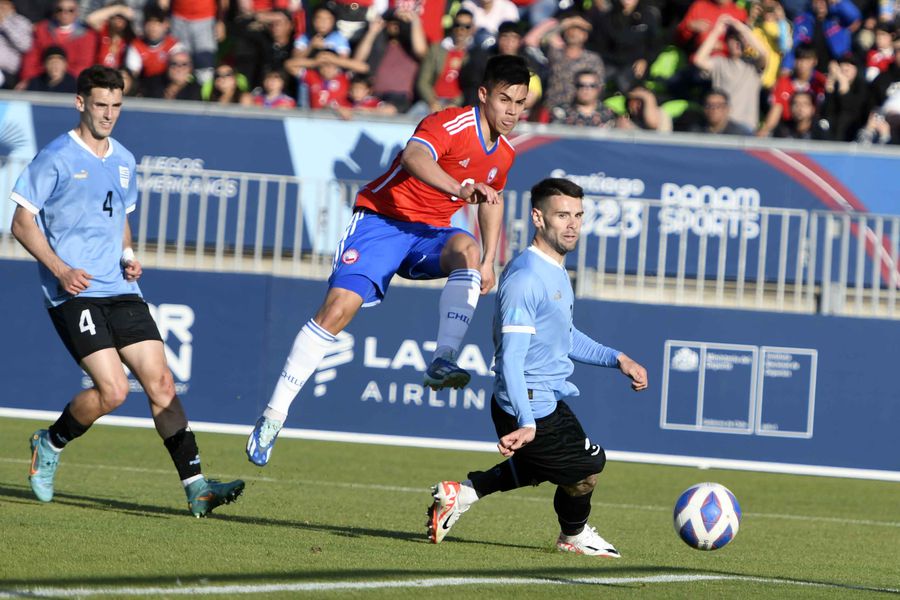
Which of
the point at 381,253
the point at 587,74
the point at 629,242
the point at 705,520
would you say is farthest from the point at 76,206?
the point at 587,74

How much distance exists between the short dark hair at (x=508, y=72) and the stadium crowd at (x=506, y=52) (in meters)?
9.30

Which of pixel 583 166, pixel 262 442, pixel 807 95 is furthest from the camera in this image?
pixel 807 95

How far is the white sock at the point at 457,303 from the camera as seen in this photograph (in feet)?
26.9

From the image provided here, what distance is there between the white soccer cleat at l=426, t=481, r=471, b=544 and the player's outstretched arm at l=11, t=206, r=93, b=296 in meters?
2.29

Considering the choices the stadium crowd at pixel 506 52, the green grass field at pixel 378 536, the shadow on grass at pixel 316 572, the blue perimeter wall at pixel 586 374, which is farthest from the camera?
the stadium crowd at pixel 506 52

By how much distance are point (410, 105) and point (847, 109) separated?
5514 millimetres

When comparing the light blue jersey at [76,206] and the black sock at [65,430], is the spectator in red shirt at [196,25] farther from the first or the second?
the black sock at [65,430]

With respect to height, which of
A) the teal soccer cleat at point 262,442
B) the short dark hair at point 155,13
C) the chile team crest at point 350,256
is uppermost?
the short dark hair at point 155,13

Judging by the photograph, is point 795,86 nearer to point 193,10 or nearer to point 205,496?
point 193,10

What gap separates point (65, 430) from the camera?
8531 mm

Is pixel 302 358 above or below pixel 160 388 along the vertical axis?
above

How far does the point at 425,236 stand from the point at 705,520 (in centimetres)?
231

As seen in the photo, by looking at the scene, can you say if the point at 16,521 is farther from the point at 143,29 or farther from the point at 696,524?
the point at 143,29

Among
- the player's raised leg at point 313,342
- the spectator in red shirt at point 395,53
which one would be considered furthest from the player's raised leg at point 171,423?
the spectator in red shirt at point 395,53
